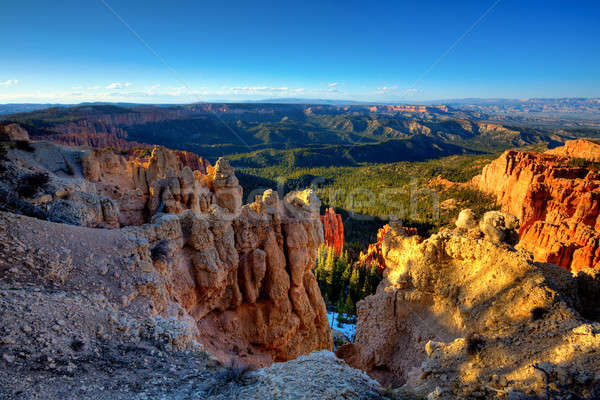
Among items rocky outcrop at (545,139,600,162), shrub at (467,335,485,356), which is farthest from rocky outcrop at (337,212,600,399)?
rocky outcrop at (545,139,600,162)

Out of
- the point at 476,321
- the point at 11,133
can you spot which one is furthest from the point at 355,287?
the point at 11,133

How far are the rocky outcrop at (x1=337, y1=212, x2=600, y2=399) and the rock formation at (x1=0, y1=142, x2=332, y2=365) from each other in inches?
143

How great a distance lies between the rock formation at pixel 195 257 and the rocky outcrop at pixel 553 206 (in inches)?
693

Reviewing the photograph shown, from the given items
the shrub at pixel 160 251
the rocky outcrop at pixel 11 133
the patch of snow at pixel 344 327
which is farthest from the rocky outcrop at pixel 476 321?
→ the rocky outcrop at pixel 11 133

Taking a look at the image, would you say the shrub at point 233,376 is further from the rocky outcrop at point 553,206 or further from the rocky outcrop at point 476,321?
the rocky outcrop at point 553,206

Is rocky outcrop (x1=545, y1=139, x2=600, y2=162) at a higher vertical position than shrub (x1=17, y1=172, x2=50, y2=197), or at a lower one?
lower

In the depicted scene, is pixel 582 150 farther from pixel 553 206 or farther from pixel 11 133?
pixel 11 133

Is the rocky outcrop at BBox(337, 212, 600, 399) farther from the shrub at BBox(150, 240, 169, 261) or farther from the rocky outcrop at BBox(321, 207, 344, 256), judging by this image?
the rocky outcrop at BBox(321, 207, 344, 256)

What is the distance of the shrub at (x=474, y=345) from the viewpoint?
6.80m

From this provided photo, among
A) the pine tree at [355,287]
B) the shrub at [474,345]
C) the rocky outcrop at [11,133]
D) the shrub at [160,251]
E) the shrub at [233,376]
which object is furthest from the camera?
the pine tree at [355,287]

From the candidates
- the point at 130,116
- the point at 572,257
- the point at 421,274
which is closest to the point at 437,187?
the point at 572,257

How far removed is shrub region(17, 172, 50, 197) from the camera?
1064 centimetres

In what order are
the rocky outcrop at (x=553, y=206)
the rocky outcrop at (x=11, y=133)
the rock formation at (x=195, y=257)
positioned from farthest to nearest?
the rocky outcrop at (x=11, y=133) → the rocky outcrop at (x=553, y=206) → the rock formation at (x=195, y=257)

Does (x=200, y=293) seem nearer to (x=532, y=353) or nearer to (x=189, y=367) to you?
(x=189, y=367)
